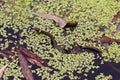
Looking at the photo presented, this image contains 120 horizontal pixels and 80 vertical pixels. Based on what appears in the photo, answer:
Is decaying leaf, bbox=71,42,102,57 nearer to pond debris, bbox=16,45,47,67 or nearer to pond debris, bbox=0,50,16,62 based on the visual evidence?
pond debris, bbox=16,45,47,67

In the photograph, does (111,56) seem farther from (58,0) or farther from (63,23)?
(58,0)

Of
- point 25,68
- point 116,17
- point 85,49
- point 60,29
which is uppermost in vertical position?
point 116,17

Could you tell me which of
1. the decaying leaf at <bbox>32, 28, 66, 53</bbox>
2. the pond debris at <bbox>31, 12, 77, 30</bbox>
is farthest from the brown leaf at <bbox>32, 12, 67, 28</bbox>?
the decaying leaf at <bbox>32, 28, 66, 53</bbox>

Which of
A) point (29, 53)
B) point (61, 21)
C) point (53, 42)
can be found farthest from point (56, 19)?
point (29, 53)

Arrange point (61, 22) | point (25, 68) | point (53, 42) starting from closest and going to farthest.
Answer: point (25, 68)
point (53, 42)
point (61, 22)

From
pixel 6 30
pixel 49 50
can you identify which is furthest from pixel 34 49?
pixel 6 30

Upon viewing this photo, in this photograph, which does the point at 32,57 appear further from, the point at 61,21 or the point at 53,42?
the point at 61,21

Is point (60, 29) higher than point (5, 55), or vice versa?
point (60, 29)
